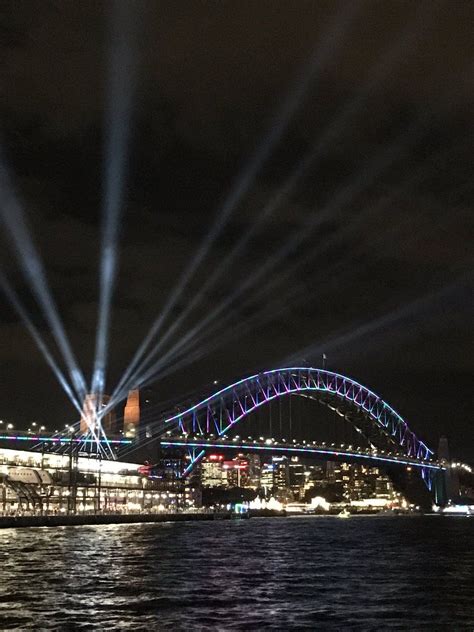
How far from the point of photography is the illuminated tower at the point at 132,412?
171 metres

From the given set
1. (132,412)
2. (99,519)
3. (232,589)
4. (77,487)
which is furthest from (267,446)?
(232,589)

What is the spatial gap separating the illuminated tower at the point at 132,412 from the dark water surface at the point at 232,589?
109 m

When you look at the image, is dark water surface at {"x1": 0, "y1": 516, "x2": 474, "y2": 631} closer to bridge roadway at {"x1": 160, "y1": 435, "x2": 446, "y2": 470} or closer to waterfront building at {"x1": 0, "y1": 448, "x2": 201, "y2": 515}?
waterfront building at {"x1": 0, "y1": 448, "x2": 201, "y2": 515}

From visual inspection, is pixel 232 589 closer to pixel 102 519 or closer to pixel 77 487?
pixel 102 519

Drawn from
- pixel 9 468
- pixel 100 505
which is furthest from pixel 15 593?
pixel 100 505

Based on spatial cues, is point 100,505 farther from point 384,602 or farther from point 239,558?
point 384,602

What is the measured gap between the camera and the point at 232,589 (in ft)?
118

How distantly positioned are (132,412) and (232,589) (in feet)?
459

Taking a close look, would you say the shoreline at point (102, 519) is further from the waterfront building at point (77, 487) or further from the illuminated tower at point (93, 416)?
the illuminated tower at point (93, 416)

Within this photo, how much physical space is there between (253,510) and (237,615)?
175m

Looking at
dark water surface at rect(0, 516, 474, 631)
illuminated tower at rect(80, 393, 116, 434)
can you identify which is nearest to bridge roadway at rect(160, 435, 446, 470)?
illuminated tower at rect(80, 393, 116, 434)

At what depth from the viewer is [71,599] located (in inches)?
1275

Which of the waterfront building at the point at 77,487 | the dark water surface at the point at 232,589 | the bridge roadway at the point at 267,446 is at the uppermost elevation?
the bridge roadway at the point at 267,446

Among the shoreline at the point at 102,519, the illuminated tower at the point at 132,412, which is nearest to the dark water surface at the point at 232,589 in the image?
the shoreline at the point at 102,519
